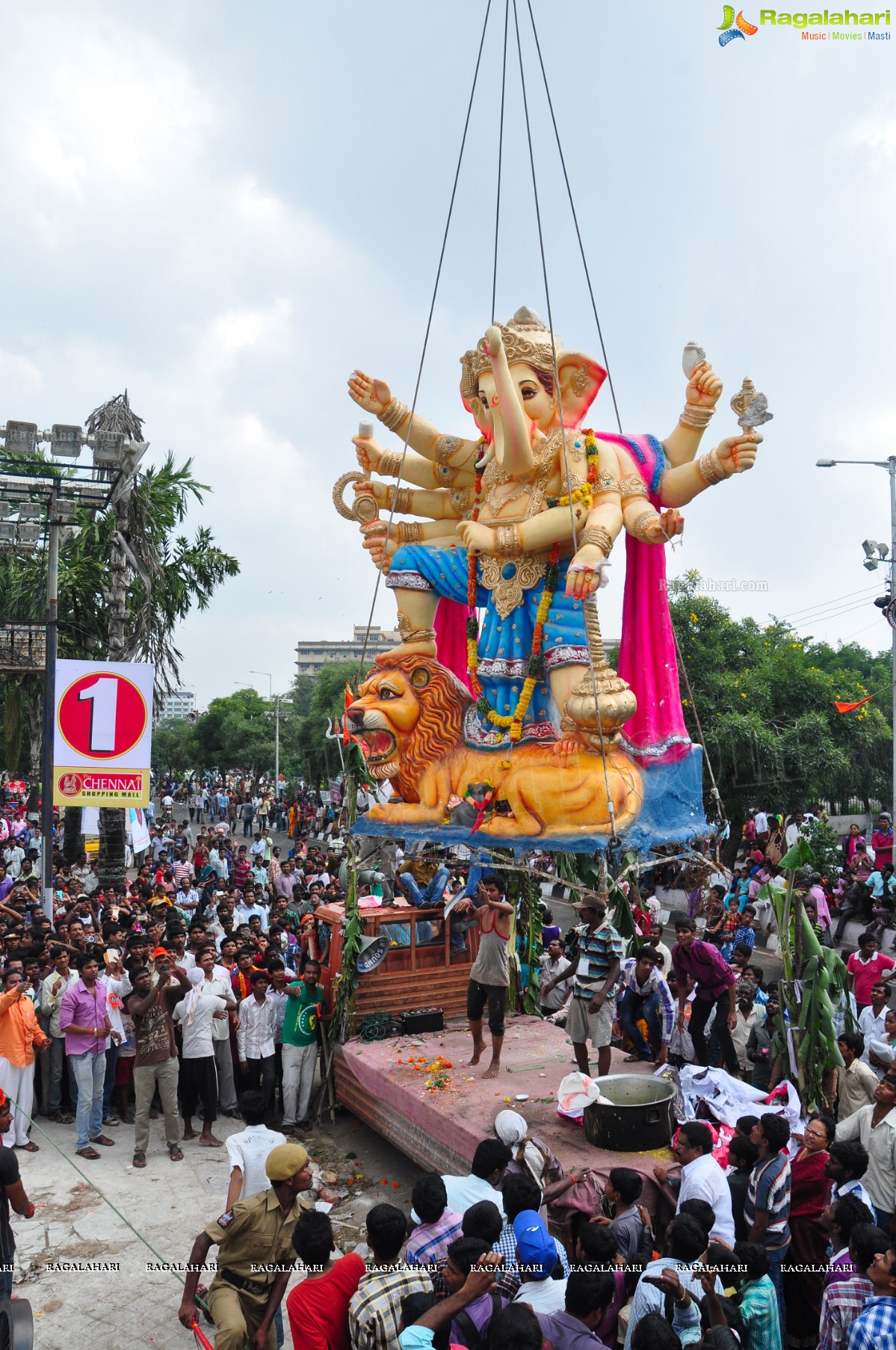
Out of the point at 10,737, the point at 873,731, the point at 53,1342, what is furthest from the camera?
the point at 873,731

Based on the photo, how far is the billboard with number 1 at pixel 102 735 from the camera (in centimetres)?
1099

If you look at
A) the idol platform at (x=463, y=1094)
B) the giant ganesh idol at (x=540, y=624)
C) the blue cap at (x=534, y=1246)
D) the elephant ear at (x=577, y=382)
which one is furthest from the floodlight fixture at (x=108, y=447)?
the blue cap at (x=534, y=1246)

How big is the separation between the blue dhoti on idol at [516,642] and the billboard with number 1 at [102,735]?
4178 millimetres

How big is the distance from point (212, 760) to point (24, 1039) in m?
45.2

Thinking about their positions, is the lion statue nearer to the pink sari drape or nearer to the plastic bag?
the pink sari drape

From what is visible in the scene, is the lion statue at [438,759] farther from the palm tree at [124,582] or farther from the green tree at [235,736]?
the green tree at [235,736]

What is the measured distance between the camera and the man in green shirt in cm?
862

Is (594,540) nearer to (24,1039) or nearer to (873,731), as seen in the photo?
(24,1039)

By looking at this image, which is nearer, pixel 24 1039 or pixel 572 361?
pixel 24 1039

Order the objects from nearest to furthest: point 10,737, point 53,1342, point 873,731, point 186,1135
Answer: point 53,1342 → point 186,1135 → point 10,737 → point 873,731

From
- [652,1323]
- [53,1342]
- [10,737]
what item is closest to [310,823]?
[10,737]

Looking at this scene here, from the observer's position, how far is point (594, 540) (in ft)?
26.4

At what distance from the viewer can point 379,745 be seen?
30.6ft

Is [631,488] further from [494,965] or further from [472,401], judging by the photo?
[494,965]
